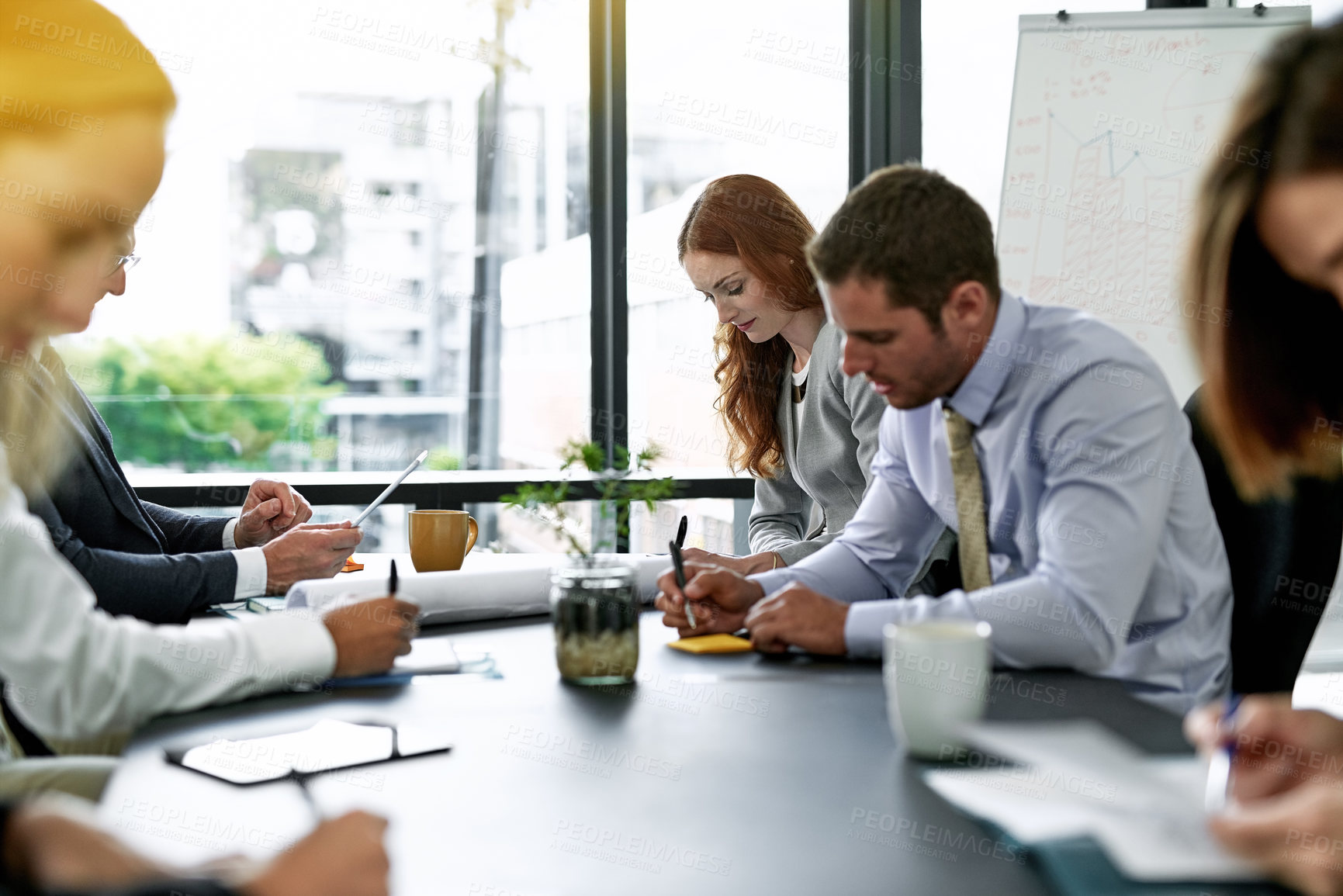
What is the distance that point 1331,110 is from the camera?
0.92 m

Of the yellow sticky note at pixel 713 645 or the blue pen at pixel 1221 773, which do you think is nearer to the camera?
the blue pen at pixel 1221 773

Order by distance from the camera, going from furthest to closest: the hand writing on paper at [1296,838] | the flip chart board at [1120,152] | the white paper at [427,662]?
the flip chart board at [1120,152] < the white paper at [427,662] < the hand writing on paper at [1296,838]

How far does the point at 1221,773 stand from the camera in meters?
0.83

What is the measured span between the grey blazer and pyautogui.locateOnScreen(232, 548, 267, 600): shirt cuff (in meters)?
0.97

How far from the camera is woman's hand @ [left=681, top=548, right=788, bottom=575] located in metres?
1.77

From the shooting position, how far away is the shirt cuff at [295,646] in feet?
3.87

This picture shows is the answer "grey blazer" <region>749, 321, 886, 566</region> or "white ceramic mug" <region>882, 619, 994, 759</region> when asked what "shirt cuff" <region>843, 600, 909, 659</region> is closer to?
"white ceramic mug" <region>882, 619, 994, 759</region>

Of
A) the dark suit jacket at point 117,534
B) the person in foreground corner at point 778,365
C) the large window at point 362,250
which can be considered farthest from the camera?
the large window at point 362,250

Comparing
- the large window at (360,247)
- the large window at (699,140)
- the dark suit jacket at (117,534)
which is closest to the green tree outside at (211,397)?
the large window at (360,247)

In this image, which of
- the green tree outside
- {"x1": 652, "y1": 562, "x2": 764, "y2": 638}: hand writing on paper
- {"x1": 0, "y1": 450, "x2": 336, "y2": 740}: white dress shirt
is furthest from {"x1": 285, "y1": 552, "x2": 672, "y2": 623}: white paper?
the green tree outside

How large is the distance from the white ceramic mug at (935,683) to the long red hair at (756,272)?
1.51m

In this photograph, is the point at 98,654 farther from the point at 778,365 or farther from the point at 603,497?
the point at 778,365

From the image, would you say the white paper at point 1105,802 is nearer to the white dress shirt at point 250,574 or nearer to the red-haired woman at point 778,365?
the white dress shirt at point 250,574

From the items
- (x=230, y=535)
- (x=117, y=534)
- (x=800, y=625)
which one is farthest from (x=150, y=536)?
(x=800, y=625)
